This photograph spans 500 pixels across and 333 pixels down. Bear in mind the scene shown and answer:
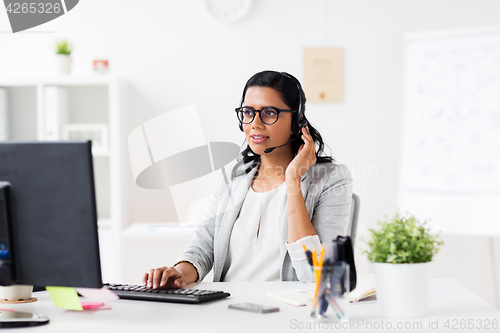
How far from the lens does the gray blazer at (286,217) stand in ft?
5.18

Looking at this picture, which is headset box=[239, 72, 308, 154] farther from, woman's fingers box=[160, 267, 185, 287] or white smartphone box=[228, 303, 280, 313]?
white smartphone box=[228, 303, 280, 313]

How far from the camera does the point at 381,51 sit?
2951 millimetres

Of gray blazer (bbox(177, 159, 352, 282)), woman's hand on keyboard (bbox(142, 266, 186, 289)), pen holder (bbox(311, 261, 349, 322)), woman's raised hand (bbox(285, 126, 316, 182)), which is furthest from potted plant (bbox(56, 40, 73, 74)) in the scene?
pen holder (bbox(311, 261, 349, 322))

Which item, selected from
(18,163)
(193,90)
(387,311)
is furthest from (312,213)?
(193,90)

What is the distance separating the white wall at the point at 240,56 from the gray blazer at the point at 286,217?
1.28 metres

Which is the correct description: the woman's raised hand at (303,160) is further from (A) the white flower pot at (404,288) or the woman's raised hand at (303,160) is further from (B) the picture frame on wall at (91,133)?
(B) the picture frame on wall at (91,133)

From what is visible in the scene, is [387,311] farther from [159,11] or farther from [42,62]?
[42,62]

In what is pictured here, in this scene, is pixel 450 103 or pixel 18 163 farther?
pixel 450 103

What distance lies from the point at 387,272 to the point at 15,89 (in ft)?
8.77

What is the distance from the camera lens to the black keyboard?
1139 millimetres

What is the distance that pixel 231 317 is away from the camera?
1022 mm

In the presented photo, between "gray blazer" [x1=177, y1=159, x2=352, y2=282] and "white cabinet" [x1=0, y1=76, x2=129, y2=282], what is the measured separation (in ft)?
3.64

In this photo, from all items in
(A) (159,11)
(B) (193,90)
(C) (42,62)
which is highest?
(A) (159,11)

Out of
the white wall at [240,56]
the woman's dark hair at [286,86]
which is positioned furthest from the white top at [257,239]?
the white wall at [240,56]
